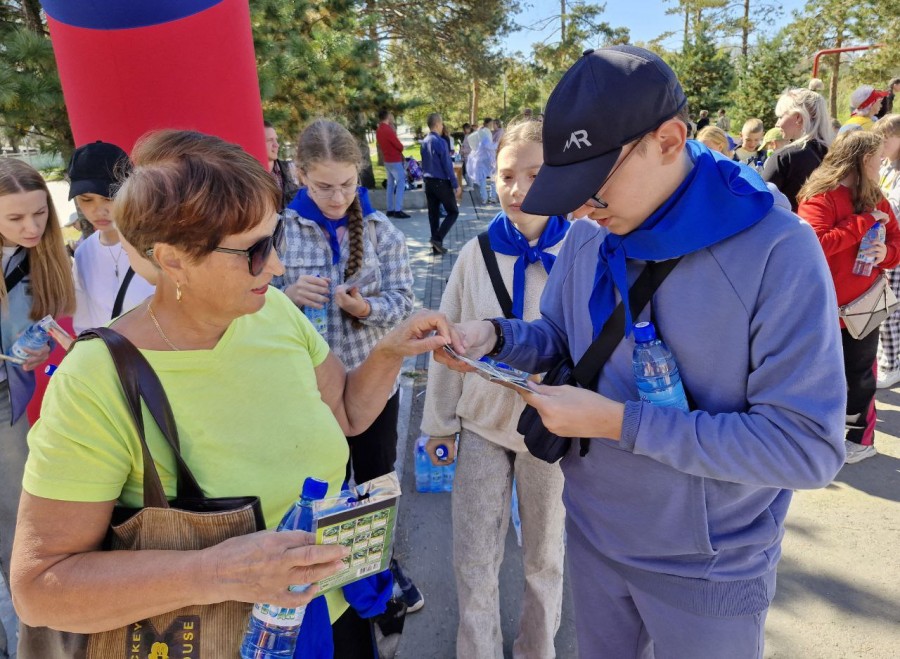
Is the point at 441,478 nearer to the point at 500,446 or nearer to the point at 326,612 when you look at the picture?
the point at 500,446

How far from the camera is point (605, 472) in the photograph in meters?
1.64

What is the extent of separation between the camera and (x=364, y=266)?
2969 millimetres

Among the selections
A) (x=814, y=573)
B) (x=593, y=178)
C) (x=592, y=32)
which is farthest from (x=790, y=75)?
(x=593, y=178)

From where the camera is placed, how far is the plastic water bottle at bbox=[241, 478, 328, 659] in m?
1.29

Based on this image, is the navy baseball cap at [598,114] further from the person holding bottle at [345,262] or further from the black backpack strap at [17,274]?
the black backpack strap at [17,274]

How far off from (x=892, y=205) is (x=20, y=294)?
6155 mm

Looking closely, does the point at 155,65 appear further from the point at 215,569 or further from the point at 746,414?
the point at 746,414

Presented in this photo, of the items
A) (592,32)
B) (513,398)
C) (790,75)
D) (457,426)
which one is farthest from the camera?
(592,32)

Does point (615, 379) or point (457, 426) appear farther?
point (457, 426)

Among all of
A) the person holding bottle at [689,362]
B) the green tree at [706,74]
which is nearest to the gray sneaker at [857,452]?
the person holding bottle at [689,362]

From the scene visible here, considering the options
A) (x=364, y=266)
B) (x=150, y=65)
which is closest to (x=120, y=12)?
(x=150, y=65)

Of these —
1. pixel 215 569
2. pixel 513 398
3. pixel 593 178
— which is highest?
pixel 593 178

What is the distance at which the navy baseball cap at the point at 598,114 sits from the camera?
52.1 inches

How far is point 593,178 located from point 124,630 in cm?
141
